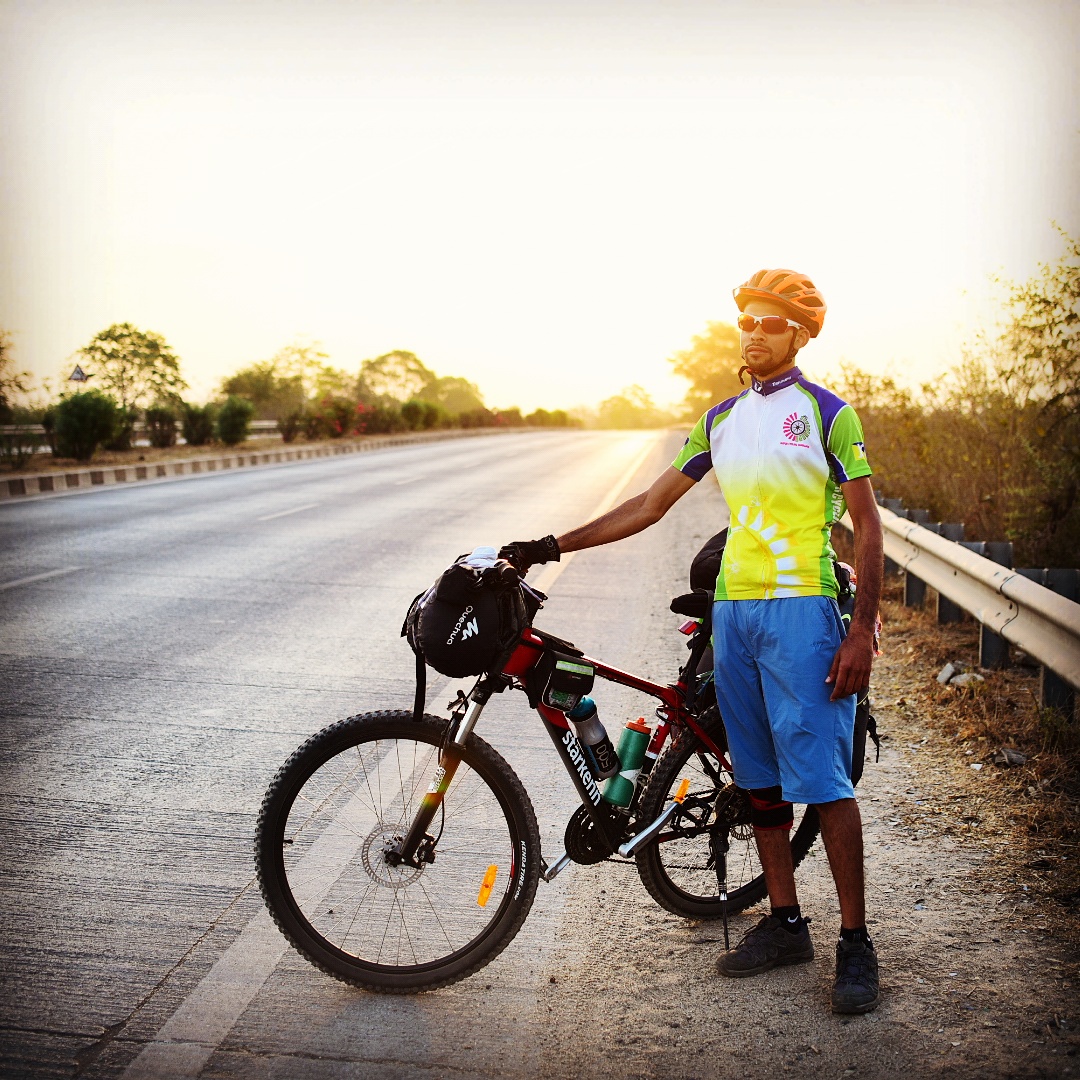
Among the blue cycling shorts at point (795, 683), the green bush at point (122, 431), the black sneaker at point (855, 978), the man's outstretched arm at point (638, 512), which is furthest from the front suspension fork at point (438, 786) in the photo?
the green bush at point (122, 431)

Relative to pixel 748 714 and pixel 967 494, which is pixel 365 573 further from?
pixel 748 714

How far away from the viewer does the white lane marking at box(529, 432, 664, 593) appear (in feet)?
32.3

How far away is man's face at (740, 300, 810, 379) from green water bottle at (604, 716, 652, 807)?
1.09m

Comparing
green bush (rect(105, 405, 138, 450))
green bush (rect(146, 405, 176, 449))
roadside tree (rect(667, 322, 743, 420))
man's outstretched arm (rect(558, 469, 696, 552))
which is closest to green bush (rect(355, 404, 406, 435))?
green bush (rect(146, 405, 176, 449))

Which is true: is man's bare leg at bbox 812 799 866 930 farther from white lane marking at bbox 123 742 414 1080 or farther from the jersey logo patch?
white lane marking at bbox 123 742 414 1080

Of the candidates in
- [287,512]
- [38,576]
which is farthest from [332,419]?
[38,576]

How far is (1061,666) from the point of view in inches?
178

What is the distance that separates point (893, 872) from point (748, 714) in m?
1.14

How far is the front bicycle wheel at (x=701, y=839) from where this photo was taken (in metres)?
3.30

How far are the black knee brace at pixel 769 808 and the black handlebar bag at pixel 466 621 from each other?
2.99 feet

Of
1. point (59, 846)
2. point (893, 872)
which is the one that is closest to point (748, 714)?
point (893, 872)

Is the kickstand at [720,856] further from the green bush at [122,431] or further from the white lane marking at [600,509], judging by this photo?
the green bush at [122,431]

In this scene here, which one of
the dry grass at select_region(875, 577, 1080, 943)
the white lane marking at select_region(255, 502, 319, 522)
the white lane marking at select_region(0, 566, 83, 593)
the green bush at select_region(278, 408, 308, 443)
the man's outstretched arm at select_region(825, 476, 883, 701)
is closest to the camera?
the man's outstretched arm at select_region(825, 476, 883, 701)

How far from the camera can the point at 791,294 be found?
118 inches
